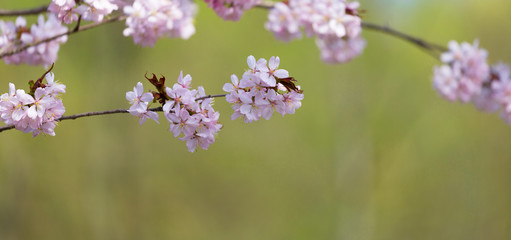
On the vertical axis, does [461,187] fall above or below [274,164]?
above

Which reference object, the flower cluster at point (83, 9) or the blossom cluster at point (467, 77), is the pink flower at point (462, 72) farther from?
the flower cluster at point (83, 9)

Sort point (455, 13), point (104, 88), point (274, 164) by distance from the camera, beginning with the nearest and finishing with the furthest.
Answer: point (104, 88)
point (455, 13)
point (274, 164)

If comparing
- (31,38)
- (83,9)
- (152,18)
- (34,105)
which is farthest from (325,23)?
(34,105)

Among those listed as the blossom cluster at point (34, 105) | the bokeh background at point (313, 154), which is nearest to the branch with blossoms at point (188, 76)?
the blossom cluster at point (34, 105)

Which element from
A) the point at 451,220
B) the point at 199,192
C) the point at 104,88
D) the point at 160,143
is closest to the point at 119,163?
the point at 104,88

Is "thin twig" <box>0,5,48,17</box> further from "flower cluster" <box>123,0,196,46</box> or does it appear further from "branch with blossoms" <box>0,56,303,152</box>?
"branch with blossoms" <box>0,56,303,152</box>

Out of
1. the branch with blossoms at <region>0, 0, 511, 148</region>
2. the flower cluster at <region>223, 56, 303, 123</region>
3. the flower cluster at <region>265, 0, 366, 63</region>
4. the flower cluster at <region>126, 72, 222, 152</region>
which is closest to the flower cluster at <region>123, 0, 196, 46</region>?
the branch with blossoms at <region>0, 0, 511, 148</region>

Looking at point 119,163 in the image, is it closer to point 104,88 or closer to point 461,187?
point 104,88
